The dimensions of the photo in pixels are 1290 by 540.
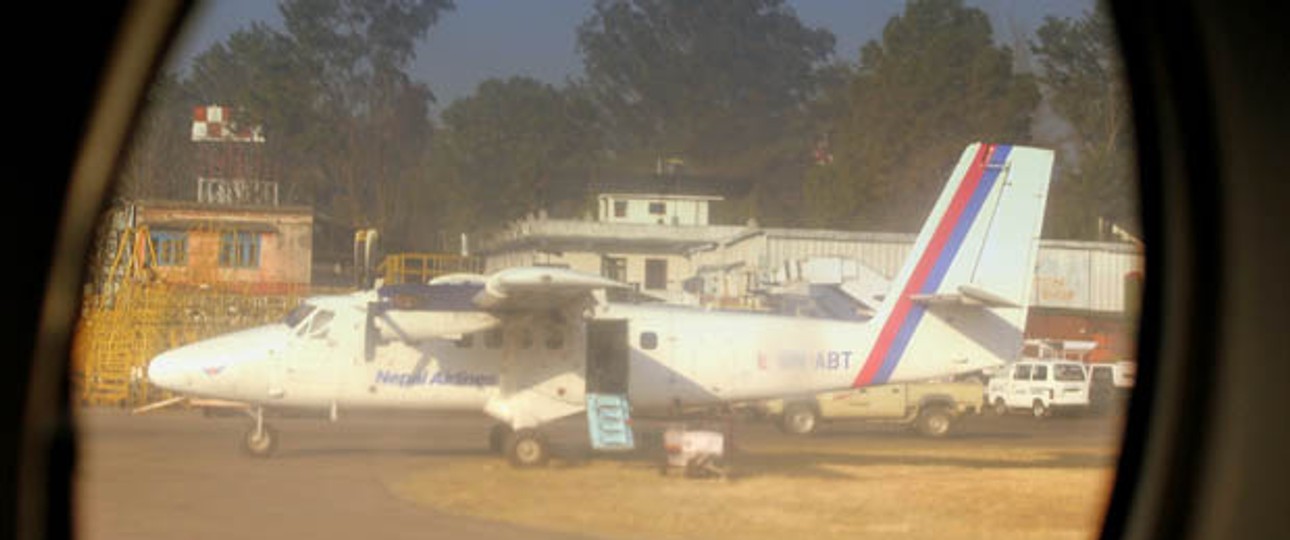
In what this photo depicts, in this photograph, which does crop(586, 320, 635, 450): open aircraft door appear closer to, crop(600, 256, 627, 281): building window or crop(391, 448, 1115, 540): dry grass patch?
crop(391, 448, 1115, 540): dry grass patch

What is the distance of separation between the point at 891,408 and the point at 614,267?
653 centimetres

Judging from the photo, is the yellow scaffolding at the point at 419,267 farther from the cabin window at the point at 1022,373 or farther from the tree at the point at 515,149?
the cabin window at the point at 1022,373

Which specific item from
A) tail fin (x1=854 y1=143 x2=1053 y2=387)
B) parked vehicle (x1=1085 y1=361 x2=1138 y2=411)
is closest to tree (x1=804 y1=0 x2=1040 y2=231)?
parked vehicle (x1=1085 y1=361 x2=1138 y2=411)

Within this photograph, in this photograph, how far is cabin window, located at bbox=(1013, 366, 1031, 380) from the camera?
27594mm

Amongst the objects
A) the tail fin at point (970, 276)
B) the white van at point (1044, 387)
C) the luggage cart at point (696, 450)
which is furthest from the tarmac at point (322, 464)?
the white van at point (1044, 387)

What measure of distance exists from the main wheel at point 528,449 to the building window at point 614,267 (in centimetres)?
814

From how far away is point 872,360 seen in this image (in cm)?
1608

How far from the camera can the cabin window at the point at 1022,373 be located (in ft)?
90.5

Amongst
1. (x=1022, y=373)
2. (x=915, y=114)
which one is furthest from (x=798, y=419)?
(x=915, y=114)

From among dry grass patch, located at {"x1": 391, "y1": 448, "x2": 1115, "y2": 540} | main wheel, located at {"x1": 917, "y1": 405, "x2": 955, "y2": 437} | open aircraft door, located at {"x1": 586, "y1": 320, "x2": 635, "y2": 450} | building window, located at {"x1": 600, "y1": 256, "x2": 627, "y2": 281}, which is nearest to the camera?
dry grass patch, located at {"x1": 391, "y1": 448, "x2": 1115, "y2": 540}

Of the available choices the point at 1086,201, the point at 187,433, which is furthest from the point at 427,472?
the point at 1086,201

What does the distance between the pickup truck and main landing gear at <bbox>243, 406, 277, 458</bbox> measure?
9.34m

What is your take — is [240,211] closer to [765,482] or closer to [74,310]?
[765,482]

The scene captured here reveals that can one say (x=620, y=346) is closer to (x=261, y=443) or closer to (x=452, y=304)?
(x=452, y=304)
